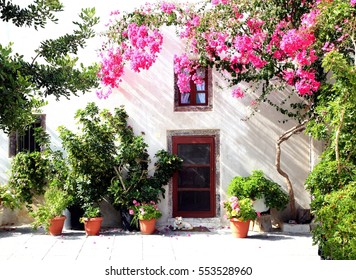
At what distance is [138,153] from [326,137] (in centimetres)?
406

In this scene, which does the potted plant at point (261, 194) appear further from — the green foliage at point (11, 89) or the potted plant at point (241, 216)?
the green foliage at point (11, 89)

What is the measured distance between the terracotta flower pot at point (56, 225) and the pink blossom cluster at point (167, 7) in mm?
4621

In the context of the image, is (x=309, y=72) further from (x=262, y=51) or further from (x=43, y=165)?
(x=43, y=165)

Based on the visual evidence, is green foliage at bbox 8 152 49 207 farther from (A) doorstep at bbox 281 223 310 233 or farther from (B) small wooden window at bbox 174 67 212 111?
(A) doorstep at bbox 281 223 310 233

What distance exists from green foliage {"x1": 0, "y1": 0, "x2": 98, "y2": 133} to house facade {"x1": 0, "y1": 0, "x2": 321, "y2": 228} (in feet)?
15.0

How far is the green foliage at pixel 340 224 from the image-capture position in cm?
597

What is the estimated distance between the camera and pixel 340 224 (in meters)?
6.08

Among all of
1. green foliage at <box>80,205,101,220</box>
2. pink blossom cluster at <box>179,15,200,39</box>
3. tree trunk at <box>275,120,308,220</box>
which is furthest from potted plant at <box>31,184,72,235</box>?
tree trunk at <box>275,120,308,220</box>

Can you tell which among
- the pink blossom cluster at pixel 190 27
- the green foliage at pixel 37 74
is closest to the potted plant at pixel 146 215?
the pink blossom cluster at pixel 190 27

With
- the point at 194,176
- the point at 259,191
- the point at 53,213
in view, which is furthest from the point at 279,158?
the point at 53,213

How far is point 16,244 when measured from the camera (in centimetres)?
870

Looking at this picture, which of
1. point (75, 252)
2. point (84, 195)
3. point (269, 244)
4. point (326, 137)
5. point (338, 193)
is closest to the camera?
point (338, 193)

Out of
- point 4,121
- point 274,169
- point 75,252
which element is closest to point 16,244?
point 75,252

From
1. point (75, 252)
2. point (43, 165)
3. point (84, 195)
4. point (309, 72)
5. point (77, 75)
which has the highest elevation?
point (309, 72)
